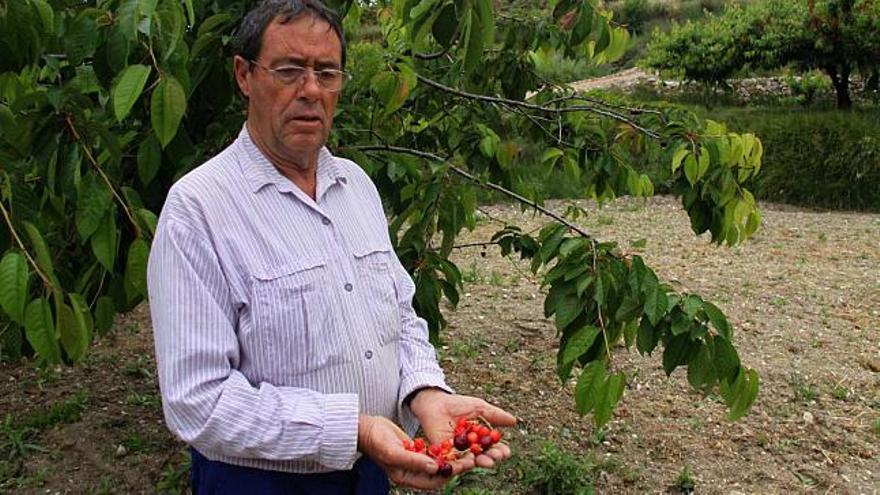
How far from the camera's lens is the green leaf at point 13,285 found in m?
1.13

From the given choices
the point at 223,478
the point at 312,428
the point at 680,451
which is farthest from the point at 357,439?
the point at 680,451

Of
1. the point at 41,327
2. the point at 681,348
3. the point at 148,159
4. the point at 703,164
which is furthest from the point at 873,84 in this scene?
Result: the point at 41,327

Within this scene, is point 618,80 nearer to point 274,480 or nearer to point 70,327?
point 274,480

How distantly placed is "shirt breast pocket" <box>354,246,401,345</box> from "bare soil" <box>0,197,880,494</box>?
1332 millimetres

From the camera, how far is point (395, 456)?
1242 mm

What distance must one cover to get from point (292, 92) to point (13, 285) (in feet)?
1.45

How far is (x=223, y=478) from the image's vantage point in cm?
135

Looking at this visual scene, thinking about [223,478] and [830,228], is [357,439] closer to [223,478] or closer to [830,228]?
[223,478]

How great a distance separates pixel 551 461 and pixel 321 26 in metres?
1.85

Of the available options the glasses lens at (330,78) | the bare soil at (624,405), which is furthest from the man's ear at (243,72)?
the bare soil at (624,405)

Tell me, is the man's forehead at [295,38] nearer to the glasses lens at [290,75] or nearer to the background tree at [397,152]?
the glasses lens at [290,75]

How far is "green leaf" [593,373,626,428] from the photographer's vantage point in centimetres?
171

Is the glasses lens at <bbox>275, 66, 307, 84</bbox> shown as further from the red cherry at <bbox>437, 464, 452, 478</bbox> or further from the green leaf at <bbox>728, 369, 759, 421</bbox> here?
the green leaf at <bbox>728, 369, 759, 421</bbox>

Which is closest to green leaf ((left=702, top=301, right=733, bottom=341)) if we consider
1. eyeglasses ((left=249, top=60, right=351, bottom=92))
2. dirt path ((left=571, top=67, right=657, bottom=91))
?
eyeglasses ((left=249, top=60, right=351, bottom=92))
